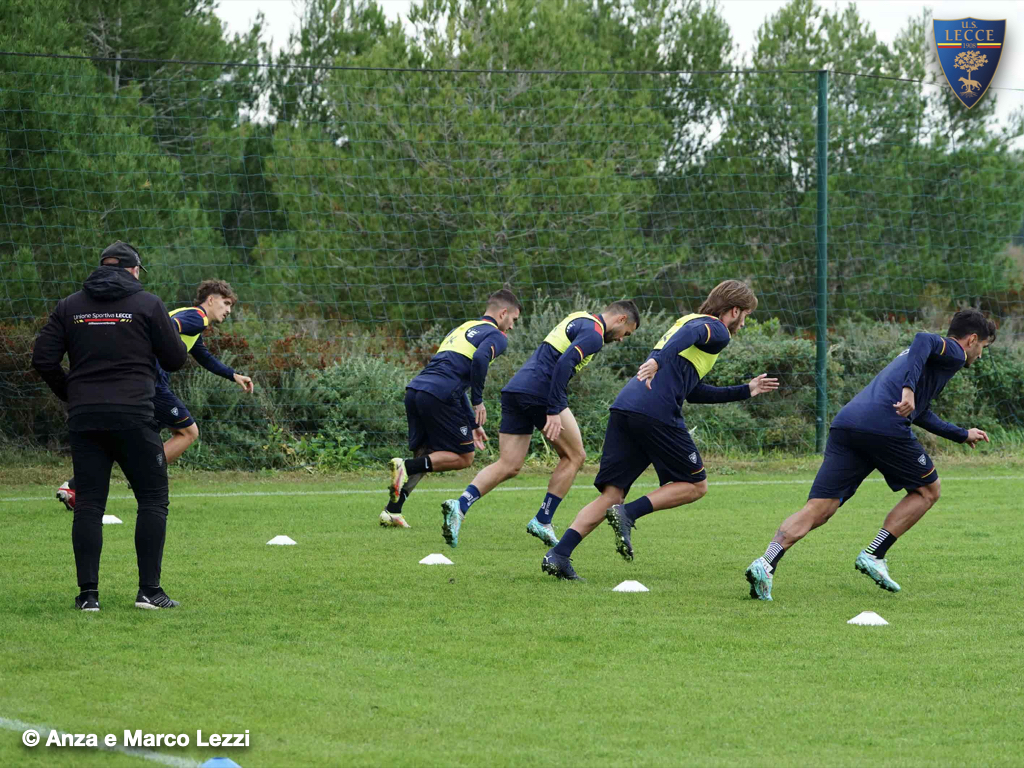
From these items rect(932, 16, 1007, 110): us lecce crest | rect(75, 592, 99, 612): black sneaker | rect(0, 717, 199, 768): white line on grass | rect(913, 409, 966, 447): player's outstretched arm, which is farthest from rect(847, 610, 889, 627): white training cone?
rect(932, 16, 1007, 110): us lecce crest

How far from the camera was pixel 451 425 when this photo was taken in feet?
35.2

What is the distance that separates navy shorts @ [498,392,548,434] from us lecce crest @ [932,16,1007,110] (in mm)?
13309

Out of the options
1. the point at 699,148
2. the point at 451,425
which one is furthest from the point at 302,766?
the point at 699,148

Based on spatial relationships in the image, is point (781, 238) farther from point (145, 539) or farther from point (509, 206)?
point (145, 539)

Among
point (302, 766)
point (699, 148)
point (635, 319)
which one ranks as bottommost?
point (302, 766)

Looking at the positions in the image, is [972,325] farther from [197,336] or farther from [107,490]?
[197,336]

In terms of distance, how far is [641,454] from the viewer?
27.5 feet

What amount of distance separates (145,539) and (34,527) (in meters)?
3.95

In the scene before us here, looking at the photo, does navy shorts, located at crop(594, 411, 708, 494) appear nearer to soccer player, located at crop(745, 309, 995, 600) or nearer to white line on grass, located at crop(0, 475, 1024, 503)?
soccer player, located at crop(745, 309, 995, 600)

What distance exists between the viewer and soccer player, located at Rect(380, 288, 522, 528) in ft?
34.9

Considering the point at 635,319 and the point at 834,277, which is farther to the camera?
the point at 834,277

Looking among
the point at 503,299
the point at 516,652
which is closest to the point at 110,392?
the point at 516,652

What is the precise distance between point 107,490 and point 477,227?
51.3 feet

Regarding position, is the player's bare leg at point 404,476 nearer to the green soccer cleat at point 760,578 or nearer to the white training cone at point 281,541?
the white training cone at point 281,541
